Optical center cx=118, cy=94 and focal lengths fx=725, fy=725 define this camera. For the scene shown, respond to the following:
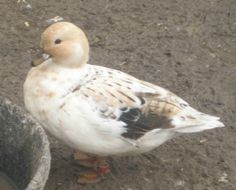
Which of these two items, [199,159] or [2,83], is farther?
[2,83]

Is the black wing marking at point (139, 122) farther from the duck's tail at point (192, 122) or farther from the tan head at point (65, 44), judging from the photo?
the tan head at point (65, 44)

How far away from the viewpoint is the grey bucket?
3.52m

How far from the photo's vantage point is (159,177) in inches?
177

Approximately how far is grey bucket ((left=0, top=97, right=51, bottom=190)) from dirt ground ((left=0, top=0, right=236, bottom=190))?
0.45 metres

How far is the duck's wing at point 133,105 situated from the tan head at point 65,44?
0.52 ft

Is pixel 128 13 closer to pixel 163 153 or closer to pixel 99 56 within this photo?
pixel 99 56

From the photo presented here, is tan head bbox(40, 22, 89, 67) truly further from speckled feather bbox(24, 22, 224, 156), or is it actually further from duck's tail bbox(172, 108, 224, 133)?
duck's tail bbox(172, 108, 224, 133)

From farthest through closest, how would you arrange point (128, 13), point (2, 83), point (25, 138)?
point (128, 13) → point (2, 83) → point (25, 138)

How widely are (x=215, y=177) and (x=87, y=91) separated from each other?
103cm

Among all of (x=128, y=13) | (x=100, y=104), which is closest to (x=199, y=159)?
(x=100, y=104)

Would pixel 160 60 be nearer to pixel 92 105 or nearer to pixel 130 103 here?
pixel 130 103

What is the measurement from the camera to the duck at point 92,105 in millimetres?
4043

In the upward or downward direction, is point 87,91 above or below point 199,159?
above

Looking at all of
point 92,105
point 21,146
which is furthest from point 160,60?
point 21,146
